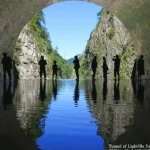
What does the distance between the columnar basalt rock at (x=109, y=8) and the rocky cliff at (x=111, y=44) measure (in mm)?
25424

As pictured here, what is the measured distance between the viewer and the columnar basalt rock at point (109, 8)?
21578 millimetres

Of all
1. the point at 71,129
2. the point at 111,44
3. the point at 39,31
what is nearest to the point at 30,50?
the point at 39,31

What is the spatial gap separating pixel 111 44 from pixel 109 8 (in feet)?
110

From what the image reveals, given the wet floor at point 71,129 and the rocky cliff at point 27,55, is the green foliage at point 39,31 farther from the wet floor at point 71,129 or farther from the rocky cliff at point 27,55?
the wet floor at point 71,129

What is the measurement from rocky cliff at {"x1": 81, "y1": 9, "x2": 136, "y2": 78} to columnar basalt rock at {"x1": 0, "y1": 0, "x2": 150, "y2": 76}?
2542 centimetres

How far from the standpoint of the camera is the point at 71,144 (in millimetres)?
3666

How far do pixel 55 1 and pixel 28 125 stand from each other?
19.9m

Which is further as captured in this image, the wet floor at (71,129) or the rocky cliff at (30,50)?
the rocky cliff at (30,50)

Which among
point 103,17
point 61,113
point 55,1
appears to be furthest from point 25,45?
point 61,113

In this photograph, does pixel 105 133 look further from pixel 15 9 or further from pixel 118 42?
pixel 118 42

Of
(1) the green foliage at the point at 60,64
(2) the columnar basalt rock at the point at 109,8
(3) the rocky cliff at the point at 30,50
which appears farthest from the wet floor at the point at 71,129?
(1) the green foliage at the point at 60,64

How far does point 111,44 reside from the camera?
57.9 m

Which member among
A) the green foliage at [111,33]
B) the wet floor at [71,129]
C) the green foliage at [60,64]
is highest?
the green foliage at [111,33]

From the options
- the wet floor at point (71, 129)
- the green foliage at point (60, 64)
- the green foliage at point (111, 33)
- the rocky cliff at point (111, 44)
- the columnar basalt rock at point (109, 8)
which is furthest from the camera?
the green foliage at point (60, 64)
